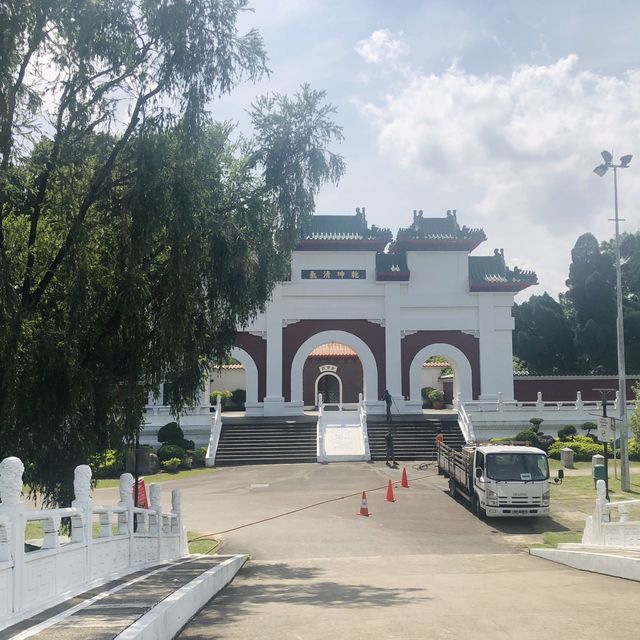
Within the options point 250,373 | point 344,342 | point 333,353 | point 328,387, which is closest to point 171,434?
point 250,373

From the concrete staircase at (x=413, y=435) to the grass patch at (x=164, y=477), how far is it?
7.14 metres

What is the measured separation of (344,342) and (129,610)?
31.2m

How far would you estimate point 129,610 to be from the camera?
636cm

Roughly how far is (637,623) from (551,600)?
1.48m

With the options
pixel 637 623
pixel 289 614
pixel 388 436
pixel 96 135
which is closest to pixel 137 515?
pixel 289 614

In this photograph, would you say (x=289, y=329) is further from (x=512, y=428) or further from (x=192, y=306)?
(x=192, y=306)

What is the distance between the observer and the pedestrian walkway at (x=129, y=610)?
18.1 ft

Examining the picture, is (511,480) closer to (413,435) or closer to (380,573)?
(380,573)

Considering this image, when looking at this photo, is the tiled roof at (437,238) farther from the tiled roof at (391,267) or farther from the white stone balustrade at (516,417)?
the white stone balustrade at (516,417)

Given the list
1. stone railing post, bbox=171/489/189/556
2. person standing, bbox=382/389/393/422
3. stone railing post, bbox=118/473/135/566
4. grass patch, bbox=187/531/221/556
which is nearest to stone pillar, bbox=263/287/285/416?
person standing, bbox=382/389/393/422

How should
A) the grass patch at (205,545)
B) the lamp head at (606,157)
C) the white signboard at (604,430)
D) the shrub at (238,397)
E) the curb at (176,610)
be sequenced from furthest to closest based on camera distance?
the shrub at (238,397)
the lamp head at (606,157)
the white signboard at (604,430)
the grass patch at (205,545)
the curb at (176,610)

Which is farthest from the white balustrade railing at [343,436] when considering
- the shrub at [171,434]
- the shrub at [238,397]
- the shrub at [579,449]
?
the shrub at [238,397]

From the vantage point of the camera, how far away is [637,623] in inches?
293

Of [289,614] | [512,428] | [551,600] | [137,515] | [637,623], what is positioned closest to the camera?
[637,623]
